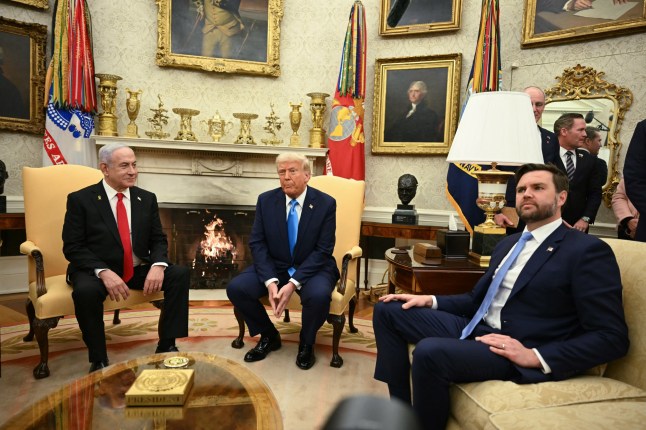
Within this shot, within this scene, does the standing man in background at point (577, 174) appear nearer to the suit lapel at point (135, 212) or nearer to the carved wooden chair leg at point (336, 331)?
the carved wooden chair leg at point (336, 331)

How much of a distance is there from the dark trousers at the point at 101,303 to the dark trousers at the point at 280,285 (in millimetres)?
361

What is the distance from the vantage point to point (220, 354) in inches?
127

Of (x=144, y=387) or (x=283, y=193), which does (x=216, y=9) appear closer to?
(x=283, y=193)

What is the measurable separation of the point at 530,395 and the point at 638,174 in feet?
7.03

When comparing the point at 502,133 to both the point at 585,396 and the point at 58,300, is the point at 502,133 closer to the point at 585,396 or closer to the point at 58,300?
the point at 585,396

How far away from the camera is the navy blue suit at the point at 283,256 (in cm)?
312

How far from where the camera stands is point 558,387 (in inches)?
62.8

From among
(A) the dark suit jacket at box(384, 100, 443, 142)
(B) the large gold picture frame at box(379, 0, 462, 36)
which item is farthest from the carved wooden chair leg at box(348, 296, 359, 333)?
(B) the large gold picture frame at box(379, 0, 462, 36)

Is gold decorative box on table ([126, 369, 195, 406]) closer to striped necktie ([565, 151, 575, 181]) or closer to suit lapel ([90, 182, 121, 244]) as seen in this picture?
suit lapel ([90, 182, 121, 244])

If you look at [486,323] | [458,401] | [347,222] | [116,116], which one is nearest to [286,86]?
[116,116]

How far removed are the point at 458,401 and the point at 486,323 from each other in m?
0.49

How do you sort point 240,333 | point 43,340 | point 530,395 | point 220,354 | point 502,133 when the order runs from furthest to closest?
point 240,333, point 220,354, point 43,340, point 502,133, point 530,395

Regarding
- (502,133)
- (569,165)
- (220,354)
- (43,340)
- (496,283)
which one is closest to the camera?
(496,283)

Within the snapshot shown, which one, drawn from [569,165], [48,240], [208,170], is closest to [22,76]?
[208,170]
